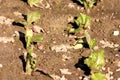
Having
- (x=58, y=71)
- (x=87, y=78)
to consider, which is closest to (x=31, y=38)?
(x=58, y=71)

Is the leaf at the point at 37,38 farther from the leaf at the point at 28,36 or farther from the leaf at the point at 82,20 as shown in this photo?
the leaf at the point at 82,20

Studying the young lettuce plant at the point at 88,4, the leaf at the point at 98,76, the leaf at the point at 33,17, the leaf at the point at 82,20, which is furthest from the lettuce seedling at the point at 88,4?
the leaf at the point at 98,76

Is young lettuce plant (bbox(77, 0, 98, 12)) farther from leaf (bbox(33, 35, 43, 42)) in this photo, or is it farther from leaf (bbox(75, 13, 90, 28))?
leaf (bbox(33, 35, 43, 42))

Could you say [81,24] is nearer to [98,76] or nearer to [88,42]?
[88,42]

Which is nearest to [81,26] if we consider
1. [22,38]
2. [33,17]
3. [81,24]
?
[81,24]

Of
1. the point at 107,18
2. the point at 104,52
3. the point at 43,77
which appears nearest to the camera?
the point at 43,77

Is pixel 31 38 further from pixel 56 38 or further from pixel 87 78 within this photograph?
pixel 87 78

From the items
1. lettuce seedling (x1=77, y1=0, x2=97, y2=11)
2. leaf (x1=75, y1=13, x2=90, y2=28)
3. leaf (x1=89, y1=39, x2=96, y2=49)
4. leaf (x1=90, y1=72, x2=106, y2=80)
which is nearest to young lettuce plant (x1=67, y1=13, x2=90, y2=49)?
leaf (x1=75, y1=13, x2=90, y2=28)
